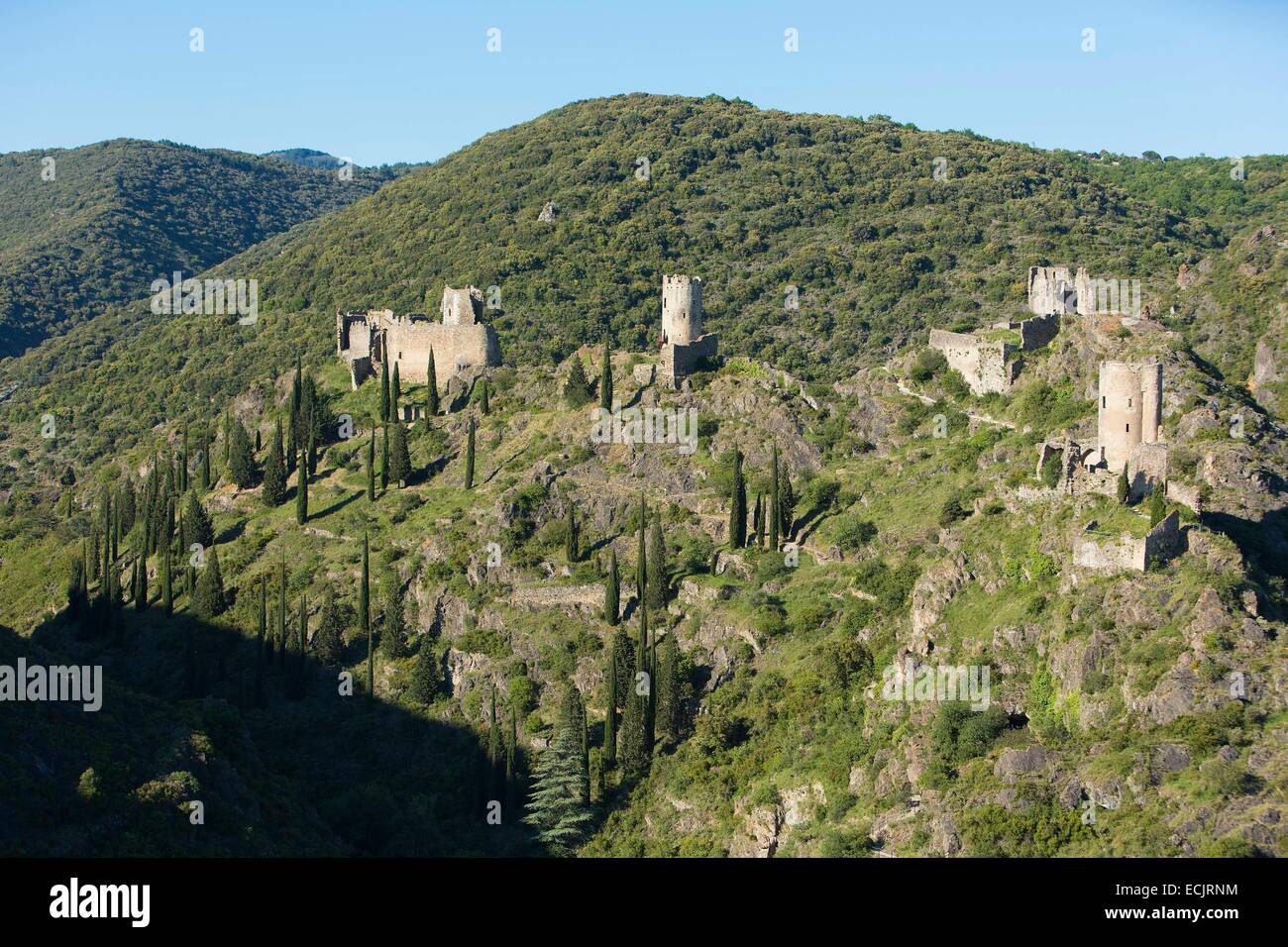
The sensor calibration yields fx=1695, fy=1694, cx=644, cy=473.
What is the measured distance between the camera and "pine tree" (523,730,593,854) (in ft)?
182

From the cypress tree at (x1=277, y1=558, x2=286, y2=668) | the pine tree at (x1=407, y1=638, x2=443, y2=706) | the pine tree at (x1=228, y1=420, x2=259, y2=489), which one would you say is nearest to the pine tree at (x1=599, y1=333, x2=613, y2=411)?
the pine tree at (x1=407, y1=638, x2=443, y2=706)

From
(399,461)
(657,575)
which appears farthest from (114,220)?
(657,575)

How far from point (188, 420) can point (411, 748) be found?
39.0 m

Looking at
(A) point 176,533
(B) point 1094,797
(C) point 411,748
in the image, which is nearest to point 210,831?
(C) point 411,748

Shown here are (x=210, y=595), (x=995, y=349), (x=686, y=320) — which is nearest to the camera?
(x=995, y=349)

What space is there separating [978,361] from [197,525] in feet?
112

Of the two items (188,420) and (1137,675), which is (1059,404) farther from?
(188,420)

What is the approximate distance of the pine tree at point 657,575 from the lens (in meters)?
63.4

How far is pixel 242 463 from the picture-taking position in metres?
78.3

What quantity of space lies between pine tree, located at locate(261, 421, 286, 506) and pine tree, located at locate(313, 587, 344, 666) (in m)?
11.0

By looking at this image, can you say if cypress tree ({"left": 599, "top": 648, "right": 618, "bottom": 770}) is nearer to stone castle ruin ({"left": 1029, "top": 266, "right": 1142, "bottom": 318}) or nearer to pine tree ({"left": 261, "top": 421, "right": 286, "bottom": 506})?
pine tree ({"left": 261, "top": 421, "right": 286, "bottom": 506})

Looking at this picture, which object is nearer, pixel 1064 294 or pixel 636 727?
pixel 636 727

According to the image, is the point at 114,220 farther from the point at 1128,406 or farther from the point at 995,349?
the point at 1128,406

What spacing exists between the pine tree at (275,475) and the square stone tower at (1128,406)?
126 ft
